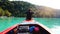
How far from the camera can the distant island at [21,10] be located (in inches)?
92.6

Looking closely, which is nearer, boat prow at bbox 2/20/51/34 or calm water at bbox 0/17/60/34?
boat prow at bbox 2/20/51/34

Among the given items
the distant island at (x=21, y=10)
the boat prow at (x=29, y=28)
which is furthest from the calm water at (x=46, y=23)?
the boat prow at (x=29, y=28)

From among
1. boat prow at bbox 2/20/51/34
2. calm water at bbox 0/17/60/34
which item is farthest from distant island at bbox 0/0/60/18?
boat prow at bbox 2/20/51/34

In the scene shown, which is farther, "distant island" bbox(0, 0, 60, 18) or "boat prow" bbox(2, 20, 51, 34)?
"distant island" bbox(0, 0, 60, 18)

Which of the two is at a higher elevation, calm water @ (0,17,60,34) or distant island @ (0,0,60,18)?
distant island @ (0,0,60,18)

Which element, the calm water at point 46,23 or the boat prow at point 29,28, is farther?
the calm water at point 46,23

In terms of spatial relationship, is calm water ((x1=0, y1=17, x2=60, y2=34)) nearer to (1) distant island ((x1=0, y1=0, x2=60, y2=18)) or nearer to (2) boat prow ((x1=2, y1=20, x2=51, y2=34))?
(1) distant island ((x1=0, y1=0, x2=60, y2=18))

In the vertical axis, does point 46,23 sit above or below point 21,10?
below

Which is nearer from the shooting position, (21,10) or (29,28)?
(29,28)

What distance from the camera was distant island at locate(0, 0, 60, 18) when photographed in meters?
2.35

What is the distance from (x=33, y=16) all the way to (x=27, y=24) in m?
0.25

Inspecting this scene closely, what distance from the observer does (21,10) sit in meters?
2.36

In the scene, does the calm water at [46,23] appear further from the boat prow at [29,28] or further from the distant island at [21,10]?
the boat prow at [29,28]

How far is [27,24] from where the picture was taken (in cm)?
213
